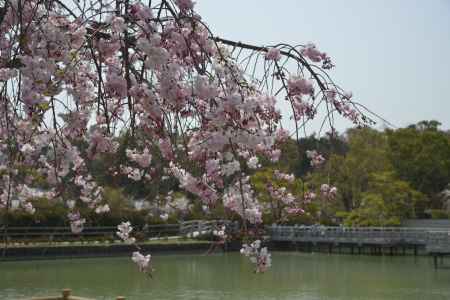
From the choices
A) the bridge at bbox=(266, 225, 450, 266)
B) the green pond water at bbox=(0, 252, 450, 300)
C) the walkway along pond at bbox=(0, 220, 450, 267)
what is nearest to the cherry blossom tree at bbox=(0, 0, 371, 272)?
the green pond water at bbox=(0, 252, 450, 300)

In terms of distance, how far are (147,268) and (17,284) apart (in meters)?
10.3

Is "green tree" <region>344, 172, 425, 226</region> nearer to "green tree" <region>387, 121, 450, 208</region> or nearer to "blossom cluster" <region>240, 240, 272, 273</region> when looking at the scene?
"green tree" <region>387, 121, 450, 208</region>

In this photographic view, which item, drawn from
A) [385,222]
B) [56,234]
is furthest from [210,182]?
[385,222]

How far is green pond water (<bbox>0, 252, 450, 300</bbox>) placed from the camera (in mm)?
12344

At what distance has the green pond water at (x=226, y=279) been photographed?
1234 cm

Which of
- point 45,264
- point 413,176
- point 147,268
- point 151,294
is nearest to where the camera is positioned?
point 147,268

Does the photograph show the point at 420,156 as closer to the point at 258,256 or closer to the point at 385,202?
the point at 385,202

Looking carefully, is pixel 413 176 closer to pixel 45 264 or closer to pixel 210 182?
pixel 45 264

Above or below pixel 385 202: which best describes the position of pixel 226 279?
below

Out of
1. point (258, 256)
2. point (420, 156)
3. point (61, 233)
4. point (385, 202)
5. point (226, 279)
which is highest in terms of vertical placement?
point (420, 156)

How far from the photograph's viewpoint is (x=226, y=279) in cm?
1505

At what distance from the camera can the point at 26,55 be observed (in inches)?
98.5

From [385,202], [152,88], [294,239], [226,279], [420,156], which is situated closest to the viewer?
[152,88]

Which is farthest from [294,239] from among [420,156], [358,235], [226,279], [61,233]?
[226,279]
